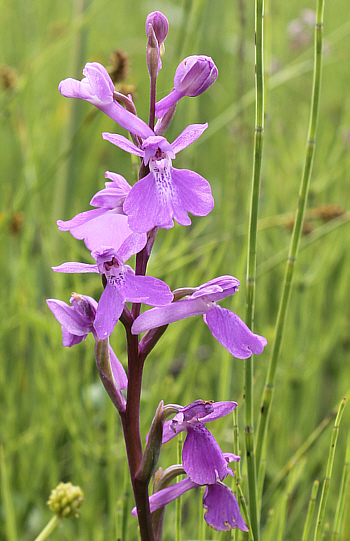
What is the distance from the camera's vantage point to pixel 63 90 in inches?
21.0

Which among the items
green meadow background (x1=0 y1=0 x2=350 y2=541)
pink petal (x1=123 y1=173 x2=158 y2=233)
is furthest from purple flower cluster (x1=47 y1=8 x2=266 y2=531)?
green meadow background (x1=0 y1=0 x2=350 y2=541)

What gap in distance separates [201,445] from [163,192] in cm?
25

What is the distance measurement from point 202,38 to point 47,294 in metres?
0.93

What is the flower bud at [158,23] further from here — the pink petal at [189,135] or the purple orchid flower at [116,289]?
the purple orchid flower at [116,289]

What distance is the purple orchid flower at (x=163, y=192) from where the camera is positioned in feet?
1.67

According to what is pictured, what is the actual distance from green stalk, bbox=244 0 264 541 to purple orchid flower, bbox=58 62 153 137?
12 centimetres

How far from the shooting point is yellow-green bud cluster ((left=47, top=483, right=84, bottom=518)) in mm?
871

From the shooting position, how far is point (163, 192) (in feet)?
1.71

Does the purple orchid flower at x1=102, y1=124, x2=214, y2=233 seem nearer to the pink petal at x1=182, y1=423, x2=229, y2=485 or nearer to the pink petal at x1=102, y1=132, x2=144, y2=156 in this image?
the pink petal at x1=102, y1=132, x2=144, y2=156

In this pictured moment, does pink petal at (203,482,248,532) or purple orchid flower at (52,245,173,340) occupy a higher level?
purple orchid flower at (52,245,173,340)

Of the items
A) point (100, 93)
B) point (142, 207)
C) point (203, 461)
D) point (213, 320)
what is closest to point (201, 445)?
point (203, 461)

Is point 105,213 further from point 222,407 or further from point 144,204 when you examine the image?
point 222,407

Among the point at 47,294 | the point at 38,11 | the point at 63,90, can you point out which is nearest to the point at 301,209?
the point at 63,90

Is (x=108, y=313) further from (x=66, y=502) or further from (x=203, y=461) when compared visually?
(x=66, y=502)
